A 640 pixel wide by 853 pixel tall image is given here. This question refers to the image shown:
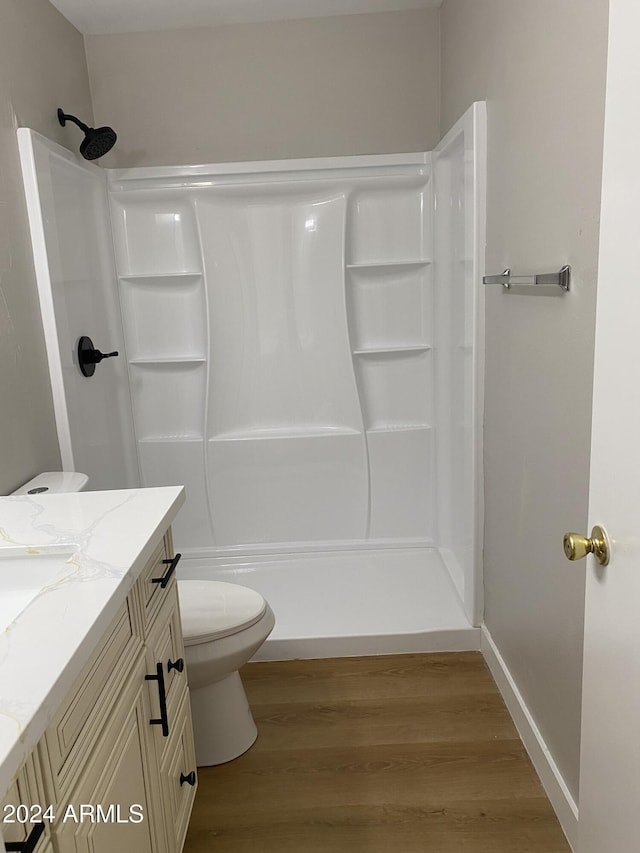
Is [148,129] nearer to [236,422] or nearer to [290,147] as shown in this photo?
[290,147]

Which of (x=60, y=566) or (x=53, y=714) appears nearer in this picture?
(x=53, y=714)

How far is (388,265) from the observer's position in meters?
3.03

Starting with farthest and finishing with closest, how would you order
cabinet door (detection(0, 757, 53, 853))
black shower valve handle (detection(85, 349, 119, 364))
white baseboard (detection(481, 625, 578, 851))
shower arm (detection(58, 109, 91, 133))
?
black shower valve handle (detection(85, 349, 119, 364)), shower arm (detection(58, 109, 91, 133)), white baseboard (detection(481, 625, 578, 851)), cabinet door (detection(0, 757, 53, 853))

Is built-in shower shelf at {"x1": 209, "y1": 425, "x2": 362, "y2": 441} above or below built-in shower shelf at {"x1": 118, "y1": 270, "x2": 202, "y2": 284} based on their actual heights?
Answer: below

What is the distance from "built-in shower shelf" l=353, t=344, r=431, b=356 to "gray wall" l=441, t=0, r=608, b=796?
0.87m

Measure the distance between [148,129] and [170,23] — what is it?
41cm

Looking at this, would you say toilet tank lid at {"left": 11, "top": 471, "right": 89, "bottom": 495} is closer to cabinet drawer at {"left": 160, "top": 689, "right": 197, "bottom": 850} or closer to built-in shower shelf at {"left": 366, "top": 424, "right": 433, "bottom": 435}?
cabinet drawer at {"left": 160, "top": 689, "right": 197, "bottom": 850}

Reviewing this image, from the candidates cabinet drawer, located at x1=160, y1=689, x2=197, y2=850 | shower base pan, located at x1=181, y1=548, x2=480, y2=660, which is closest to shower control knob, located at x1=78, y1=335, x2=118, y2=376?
shower base pan, located at x1=181, y1=548, x2=480, y2=660

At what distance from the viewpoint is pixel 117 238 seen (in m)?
3.01

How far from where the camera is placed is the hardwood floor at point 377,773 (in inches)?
68.4

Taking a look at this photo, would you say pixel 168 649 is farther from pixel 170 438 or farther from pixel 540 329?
pixel 170 438

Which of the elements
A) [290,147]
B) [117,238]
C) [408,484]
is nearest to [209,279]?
[117,238]

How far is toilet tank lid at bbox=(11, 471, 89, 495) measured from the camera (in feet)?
6.60

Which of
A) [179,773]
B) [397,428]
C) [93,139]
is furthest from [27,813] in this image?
[397,428]
